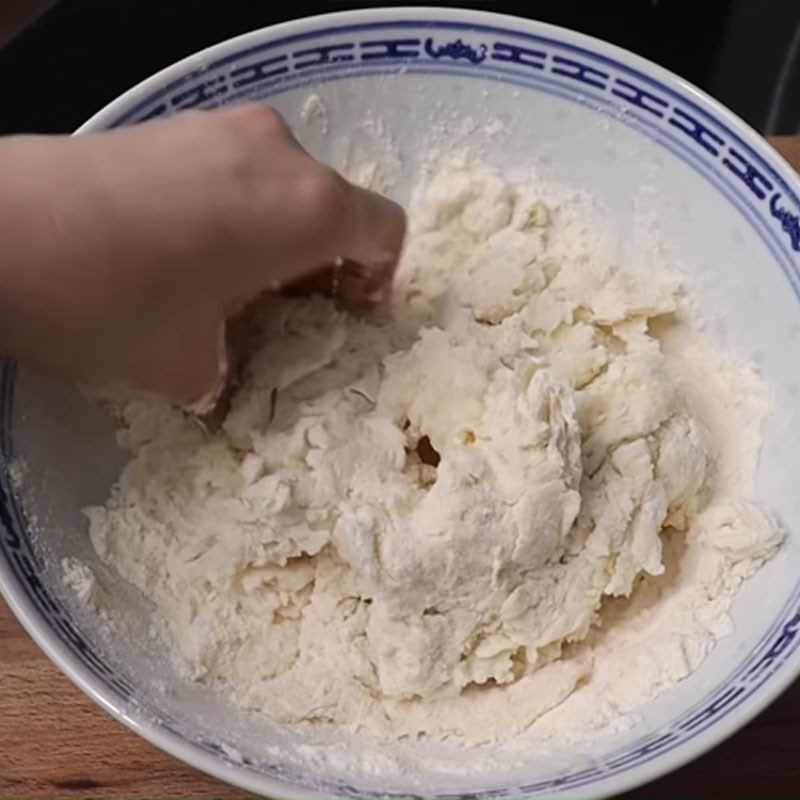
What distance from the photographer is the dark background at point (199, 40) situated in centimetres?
153

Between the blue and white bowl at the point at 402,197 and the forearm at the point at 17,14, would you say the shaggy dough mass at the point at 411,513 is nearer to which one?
the blue and white bowl at the point at 402,197

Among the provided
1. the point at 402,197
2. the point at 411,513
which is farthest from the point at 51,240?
the point at 402,197

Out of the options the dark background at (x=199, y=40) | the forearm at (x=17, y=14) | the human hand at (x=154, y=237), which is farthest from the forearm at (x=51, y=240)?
the forearm at (x=17, y=14)

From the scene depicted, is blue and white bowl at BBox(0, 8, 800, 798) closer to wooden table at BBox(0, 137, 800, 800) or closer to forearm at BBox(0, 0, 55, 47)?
wooden table at BBox(0, 137, 800, 800)

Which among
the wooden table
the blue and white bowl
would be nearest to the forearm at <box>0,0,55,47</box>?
the blue and white bowl

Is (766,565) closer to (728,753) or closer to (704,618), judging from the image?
(704,618)

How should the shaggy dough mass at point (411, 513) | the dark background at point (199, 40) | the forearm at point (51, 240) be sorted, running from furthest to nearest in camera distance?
1. the dark background at point (199, 40)
2. the shaggy dough mass at point (411, 513)
3. the forearm at point (51, 240)

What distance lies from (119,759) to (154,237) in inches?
18.6

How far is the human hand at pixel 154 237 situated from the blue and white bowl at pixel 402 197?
13cm

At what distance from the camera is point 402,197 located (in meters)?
1.20

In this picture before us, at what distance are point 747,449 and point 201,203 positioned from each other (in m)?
0.57

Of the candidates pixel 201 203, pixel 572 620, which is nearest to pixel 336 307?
pixel 201 203

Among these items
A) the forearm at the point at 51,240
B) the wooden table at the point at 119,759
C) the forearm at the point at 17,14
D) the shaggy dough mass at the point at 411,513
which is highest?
the forearm at the point at 51,240

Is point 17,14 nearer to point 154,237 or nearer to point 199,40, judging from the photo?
point 199,40
